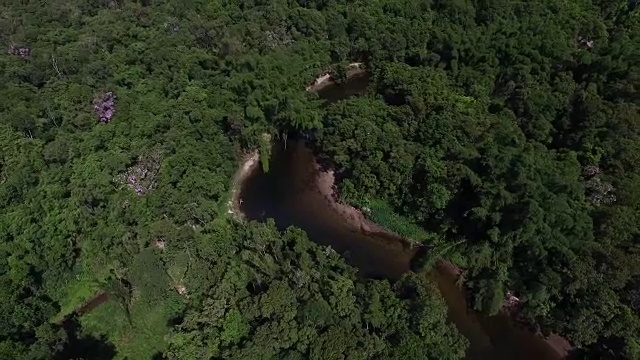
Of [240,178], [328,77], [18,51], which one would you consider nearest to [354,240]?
[240,178]

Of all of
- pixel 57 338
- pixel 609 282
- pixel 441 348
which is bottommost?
pixel 57 338

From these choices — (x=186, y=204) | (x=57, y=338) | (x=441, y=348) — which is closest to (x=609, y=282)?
(x=441, y=348)

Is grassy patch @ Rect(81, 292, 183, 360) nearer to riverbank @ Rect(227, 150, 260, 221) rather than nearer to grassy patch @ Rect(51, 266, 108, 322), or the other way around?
grassy patch @ Rect(51, 266, 108, 322)

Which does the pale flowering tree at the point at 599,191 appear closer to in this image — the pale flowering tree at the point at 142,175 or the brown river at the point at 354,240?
the brown river at the point at 354,240

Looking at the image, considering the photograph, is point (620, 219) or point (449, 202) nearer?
point (620, 219)

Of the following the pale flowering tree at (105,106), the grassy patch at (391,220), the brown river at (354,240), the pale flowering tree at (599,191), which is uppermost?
the pale flowering tree at (599,191)

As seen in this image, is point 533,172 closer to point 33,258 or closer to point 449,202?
point 449,202

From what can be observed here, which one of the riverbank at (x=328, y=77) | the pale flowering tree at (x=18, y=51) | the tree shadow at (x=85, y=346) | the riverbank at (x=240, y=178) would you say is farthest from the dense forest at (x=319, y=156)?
the riverbank at (x=328, y=77)
